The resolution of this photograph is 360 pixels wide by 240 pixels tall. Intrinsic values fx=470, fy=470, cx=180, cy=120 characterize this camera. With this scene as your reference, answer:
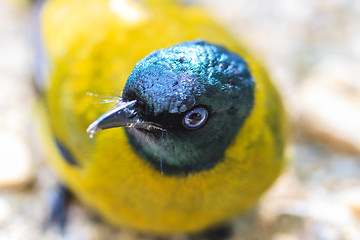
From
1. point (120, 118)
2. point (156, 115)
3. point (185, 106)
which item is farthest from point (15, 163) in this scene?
point (185, 106)

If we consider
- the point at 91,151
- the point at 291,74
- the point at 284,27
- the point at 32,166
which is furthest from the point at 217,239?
the point at 284,27

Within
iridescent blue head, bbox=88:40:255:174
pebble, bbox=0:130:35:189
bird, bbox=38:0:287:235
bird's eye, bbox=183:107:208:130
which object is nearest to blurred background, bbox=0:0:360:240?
pebble, bbox=0:130:35:189

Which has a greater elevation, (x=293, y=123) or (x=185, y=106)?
(x=293, y=123)

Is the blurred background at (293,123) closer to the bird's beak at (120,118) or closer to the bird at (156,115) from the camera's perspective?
the bird at (156,115)

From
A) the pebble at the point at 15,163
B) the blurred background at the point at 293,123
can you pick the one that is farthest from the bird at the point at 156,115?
the blurred background at the point at 293,123

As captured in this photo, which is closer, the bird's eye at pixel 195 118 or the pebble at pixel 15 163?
the bird's eye at pixel 195 118

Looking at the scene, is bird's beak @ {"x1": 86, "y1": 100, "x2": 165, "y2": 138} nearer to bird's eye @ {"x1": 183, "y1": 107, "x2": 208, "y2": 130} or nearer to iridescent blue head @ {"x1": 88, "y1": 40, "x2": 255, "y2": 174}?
iridescent blue head @ {"x1": 88, "y1": 40, "x2": 255, "y2": 174}

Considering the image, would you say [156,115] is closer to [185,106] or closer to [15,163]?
[185,106]
